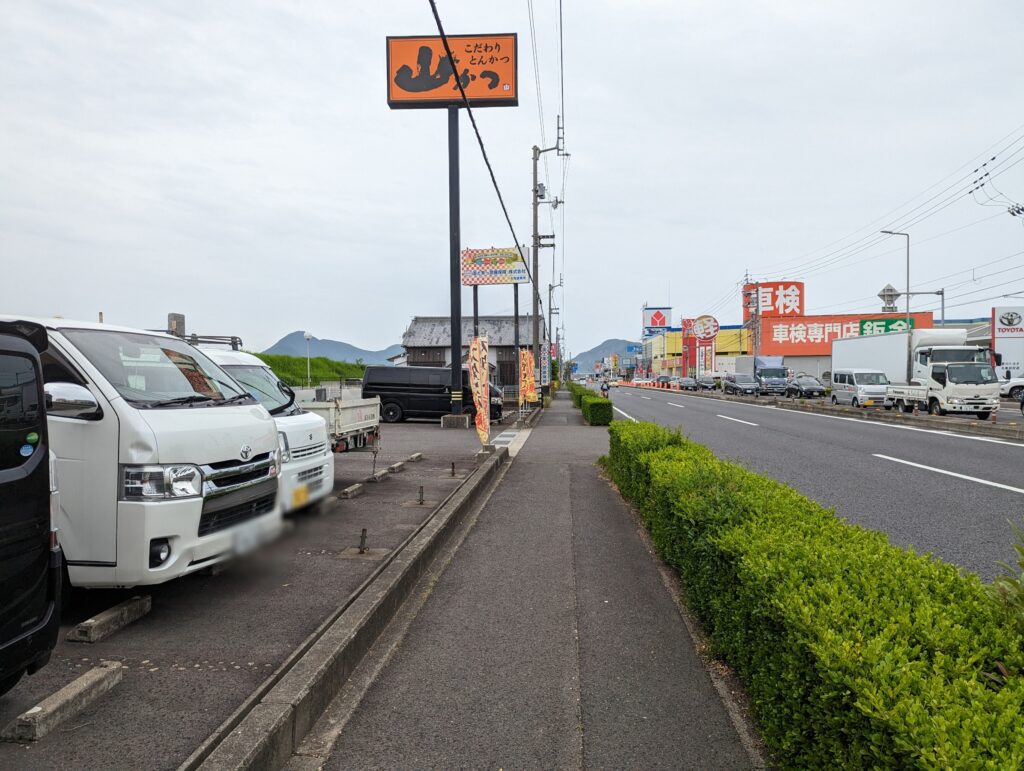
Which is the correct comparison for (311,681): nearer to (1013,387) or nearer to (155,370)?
(155,370)

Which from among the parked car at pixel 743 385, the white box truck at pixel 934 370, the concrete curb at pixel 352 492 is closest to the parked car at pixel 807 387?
the parked car at pixel 743 385

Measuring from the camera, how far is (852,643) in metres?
2.16

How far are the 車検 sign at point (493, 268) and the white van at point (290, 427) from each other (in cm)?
1986

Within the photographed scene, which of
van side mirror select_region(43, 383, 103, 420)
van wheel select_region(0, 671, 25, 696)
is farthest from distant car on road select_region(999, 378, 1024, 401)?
van wheel select_region(0, 671, 25, 696)

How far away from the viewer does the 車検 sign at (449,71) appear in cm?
1933

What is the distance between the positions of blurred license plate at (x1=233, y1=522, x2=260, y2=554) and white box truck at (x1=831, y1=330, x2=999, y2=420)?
24.7m

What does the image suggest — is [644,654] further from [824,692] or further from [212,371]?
[212,371]

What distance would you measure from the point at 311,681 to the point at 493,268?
25307 millimetres

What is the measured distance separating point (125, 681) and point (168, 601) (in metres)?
1.14

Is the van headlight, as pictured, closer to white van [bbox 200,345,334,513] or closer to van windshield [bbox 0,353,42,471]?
van windshield [bbox 0,353,42,471]

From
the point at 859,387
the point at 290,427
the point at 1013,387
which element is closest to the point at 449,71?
the point at 290,427

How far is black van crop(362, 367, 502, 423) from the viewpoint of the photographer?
857 inches

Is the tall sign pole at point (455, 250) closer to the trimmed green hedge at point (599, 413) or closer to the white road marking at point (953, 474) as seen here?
the trimmed green hedge at point (599, 413)

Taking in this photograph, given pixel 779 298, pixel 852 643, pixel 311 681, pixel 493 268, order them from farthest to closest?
pixel 779 298, pixel 493 268, pixel 311 681, pixel 852 643
